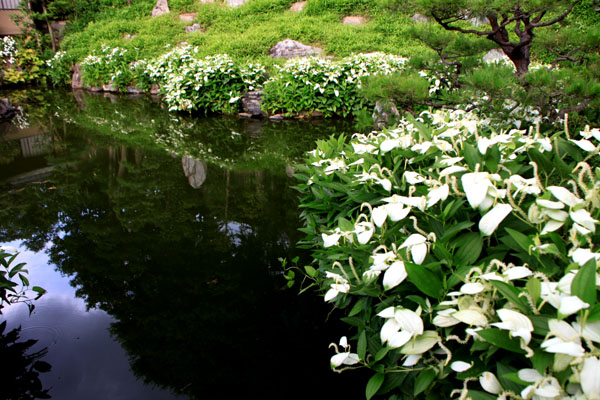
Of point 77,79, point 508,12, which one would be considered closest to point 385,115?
point 508,12

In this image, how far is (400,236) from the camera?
5.24 feet

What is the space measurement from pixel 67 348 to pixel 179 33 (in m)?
12.1

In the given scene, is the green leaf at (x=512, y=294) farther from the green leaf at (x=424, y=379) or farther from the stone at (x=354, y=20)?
the stone at (x=354, y=20)

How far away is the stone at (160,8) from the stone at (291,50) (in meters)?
6.04

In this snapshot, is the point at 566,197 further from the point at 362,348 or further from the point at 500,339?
the point at 362,348

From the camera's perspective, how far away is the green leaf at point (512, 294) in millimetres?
1046

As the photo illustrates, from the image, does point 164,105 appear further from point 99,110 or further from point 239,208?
point 239,208

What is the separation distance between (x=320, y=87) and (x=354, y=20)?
554cm

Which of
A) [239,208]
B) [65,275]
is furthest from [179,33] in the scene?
[65,275]

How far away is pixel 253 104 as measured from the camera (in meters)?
8.03

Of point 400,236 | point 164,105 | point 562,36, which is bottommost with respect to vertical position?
point 164,105

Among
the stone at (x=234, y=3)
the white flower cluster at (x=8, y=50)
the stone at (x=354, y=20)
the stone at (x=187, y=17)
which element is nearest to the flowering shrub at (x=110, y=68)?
the white flower cluster at (x=8, y=50)

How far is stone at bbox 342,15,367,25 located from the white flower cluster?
984 cm

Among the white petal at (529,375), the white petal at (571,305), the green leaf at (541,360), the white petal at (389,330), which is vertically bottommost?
the white petal at (389,330)
